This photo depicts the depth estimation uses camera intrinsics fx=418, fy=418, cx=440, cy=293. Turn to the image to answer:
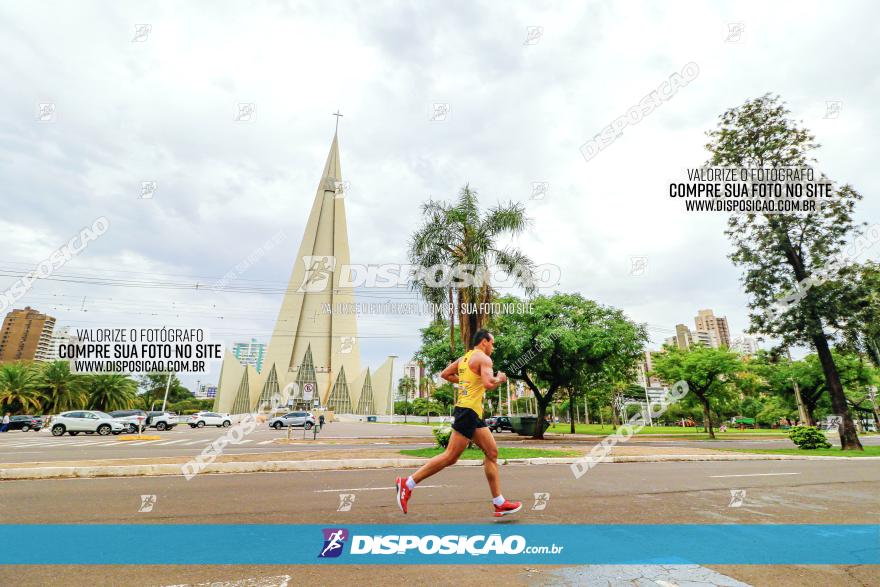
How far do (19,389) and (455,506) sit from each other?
56852mm

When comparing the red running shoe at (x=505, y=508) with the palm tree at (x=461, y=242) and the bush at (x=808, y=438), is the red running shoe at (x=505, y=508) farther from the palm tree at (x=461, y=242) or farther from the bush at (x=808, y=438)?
the bush at (x=808, y=438)

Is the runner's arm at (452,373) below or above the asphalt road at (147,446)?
above

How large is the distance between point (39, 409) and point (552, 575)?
60.5m

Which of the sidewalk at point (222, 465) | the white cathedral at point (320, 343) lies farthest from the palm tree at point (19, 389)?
the sidewalk at point (222, 465)

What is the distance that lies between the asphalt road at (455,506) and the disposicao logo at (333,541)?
338 millimetres

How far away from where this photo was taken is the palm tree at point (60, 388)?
44562 millimetres

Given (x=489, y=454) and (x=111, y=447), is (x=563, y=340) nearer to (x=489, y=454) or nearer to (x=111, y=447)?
(x=489, y=454)

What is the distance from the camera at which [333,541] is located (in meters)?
3.99

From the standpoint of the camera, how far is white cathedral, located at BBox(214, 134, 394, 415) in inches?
3364

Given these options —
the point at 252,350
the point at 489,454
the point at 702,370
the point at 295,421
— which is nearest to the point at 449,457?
the point at 489,454

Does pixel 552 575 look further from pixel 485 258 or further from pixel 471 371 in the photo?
pixel 485 258

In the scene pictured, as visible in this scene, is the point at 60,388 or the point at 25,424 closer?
the point at 25,424

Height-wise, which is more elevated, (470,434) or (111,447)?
(470,434)

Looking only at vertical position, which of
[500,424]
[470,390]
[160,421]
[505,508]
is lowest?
[500,424]
